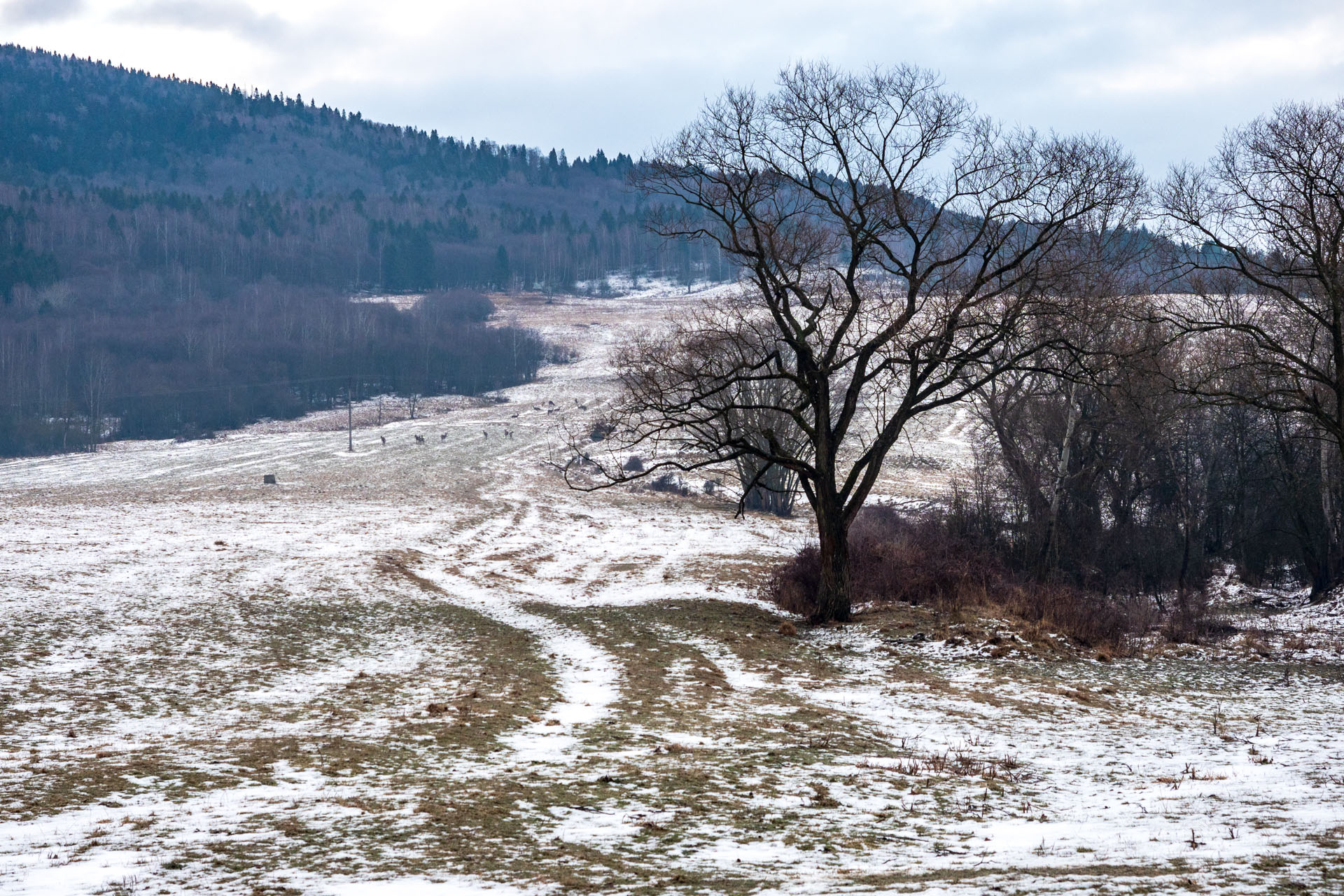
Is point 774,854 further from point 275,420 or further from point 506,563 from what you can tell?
point 275,420

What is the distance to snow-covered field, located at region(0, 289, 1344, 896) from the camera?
6.47 metres

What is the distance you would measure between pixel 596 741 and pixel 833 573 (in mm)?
10509

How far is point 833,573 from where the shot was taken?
66.5ft

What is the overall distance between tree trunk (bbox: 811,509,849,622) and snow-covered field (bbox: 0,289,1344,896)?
2.07ft

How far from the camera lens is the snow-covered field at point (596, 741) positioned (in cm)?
647

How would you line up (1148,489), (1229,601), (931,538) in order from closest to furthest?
(931,538) → (1229,601) → (1148,489)

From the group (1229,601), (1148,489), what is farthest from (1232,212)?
(1148,489)

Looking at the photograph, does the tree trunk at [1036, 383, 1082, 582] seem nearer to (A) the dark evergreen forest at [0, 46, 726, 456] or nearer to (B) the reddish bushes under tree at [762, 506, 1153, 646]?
(B) the reddish bushes under tree at [762, 506, 1153, 646]

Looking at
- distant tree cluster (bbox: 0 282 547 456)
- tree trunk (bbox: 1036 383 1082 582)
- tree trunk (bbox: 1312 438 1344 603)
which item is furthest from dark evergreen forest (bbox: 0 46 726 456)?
tree trunk (bbox: 1312 438 1344 603)

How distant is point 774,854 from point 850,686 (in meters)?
8.13

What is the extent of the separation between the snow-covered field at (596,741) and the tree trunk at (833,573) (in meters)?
0.63

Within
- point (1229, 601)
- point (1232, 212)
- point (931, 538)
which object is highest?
point (1232, 212)

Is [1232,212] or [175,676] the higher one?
[1232,212]

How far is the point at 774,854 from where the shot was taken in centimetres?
686
